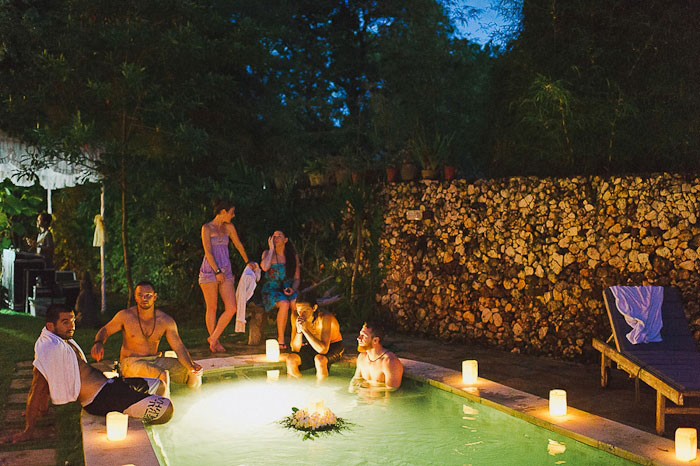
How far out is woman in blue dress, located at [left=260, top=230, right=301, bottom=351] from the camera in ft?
26.2

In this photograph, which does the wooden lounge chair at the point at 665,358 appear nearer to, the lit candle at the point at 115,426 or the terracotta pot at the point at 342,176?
the lit candle at the point at 115,426

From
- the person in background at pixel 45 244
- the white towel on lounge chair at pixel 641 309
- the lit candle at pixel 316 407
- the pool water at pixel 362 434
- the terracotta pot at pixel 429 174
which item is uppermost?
the terracotta pot at pixel 429 174

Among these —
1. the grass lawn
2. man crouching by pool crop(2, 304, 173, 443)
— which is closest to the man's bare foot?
the grass lawn

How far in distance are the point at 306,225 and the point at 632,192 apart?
16.9ft

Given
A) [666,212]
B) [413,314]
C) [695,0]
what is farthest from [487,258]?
[695,0]

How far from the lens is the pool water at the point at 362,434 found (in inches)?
180

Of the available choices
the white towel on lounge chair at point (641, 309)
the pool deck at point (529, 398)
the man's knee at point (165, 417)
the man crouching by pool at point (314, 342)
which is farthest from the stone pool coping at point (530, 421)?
the white towel on lounge chair at point (641, 309)

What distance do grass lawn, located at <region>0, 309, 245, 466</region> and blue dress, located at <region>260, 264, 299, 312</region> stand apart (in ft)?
3.40

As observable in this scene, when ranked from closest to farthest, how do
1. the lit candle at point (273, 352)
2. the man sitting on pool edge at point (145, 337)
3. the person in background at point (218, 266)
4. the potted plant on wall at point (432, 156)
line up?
the man sitting on pool edge at point (145, 337)
the lit candle at point (273, 352)
the person in background at point (218, 266)
the potted plant on wall at point (432, 156)

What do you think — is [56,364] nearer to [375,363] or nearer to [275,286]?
[375,363]

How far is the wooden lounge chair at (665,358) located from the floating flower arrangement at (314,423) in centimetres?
218

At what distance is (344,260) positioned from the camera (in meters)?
10.1

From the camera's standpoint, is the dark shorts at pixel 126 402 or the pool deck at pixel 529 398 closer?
the pool deck at pixel 529 398

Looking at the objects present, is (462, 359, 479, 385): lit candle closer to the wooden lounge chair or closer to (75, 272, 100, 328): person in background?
the wooden lounge chair
